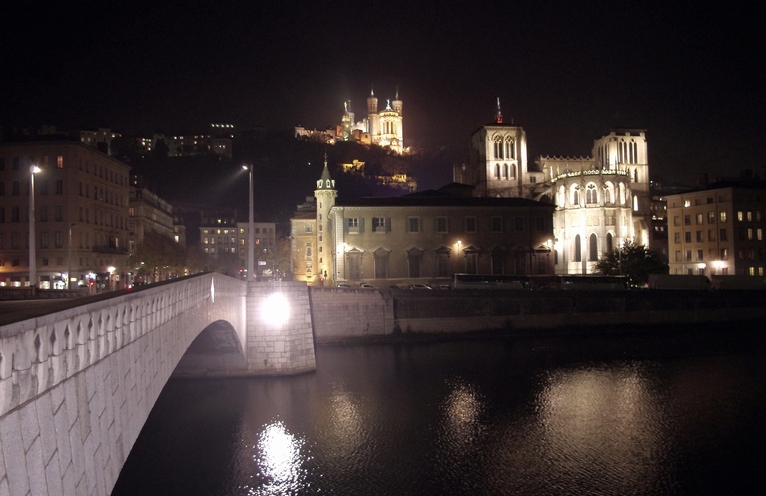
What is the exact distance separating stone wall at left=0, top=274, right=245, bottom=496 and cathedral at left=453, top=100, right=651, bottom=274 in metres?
71.5

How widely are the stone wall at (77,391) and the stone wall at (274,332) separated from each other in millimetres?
18359

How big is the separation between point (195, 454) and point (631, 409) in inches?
770

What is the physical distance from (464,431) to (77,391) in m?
19.6

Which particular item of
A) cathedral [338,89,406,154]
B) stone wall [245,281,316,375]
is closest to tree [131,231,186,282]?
stone wall [245,281,316,375]

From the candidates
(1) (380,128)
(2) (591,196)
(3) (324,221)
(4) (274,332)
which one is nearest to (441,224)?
(3) (324,221)

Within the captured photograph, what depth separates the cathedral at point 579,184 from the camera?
76.1m

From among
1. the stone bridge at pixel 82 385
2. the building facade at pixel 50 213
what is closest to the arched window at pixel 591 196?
the building facade at pixel 50 213

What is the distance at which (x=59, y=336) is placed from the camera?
5895 millimetres

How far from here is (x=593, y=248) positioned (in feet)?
250

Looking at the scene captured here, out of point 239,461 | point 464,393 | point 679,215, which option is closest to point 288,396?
point 239,461

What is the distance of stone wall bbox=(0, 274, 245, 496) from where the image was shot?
489 cm

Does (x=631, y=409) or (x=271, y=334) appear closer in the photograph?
(x=631, y=409)

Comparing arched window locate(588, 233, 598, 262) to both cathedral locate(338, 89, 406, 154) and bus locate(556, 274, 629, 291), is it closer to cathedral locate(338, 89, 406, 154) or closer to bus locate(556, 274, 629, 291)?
bus locate(556, 274, 629, 291)

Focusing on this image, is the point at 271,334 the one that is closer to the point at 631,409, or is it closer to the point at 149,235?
the point at 631,409
